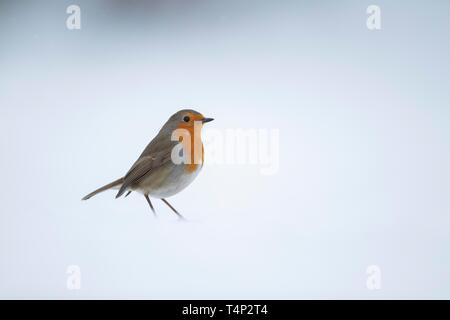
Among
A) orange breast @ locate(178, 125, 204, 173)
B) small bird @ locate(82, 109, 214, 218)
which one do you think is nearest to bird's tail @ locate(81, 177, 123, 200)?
small bird @ locate(82, 109, 214, 218)

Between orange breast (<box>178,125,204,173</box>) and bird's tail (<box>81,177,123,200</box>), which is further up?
orange breast (<box>178,125,204,173</box>)

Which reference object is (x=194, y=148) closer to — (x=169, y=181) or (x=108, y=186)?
(x=169, y=181)

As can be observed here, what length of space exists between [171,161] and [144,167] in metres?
0.09

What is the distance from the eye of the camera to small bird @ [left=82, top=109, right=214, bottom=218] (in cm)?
199

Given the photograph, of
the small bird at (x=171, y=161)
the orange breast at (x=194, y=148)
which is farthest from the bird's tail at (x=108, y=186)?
the orange breast at (x=194, y=148)

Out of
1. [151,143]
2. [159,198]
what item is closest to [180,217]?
[159,198]

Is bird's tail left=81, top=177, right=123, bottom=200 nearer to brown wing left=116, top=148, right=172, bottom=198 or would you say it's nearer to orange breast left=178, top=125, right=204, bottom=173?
brown wing left=116, top=148, right=172, bottom=198

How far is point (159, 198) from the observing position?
2.09 meters

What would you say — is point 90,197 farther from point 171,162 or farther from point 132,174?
point 171,162

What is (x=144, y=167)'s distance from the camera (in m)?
2.02

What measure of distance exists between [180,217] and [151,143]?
0.82 ft

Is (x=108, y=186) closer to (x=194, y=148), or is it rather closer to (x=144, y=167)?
(x=144, y=167)

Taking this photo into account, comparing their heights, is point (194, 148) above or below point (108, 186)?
above

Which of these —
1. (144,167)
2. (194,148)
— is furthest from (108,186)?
(194,148)
